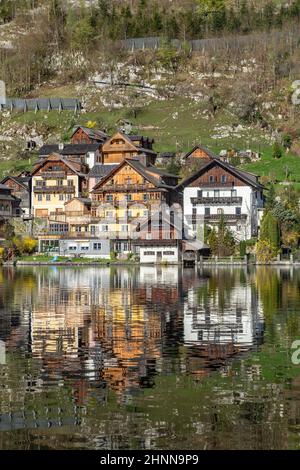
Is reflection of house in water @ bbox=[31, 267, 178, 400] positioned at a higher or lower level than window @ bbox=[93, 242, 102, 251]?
higher

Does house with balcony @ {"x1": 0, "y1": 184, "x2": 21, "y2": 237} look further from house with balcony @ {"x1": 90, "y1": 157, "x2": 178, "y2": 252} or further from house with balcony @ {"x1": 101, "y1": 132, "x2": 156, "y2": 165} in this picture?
house with balcony @ {"x1": 101, "y1": 132, "x2": 156, "y2": 165}

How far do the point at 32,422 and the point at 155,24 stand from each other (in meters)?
145

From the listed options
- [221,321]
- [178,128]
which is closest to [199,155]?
[178,128]

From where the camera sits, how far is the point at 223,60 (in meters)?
140

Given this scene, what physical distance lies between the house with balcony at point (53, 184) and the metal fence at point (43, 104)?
28.4m

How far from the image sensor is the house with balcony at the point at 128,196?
100 m

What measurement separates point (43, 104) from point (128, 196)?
40.6 m

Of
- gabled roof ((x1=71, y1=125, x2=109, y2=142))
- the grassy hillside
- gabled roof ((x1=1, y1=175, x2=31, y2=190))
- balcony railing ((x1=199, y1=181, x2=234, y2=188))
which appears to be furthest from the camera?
gabled roof ((x1=71, y1=125, x2=109, y2=142))

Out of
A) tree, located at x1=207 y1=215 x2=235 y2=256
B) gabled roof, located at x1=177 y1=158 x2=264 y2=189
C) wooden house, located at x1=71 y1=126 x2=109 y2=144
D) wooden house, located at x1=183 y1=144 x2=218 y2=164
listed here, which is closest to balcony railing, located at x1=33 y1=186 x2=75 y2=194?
wooden house, located at x1=71 y1=126 x2=109 y2=144

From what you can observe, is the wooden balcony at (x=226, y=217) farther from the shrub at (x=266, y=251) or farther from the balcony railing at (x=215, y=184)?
the shrub at (x=266, y=251)

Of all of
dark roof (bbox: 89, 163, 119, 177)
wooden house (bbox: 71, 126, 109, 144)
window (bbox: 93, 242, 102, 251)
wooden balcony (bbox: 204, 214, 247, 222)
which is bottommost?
window (bbox: 93, 242, 102, 251)

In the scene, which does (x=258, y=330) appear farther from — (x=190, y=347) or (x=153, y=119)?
(x=153, y=119)

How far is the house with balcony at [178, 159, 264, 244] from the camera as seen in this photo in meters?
96.6

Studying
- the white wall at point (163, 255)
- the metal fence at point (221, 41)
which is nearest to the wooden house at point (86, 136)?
the white wall at point (163, 255)
